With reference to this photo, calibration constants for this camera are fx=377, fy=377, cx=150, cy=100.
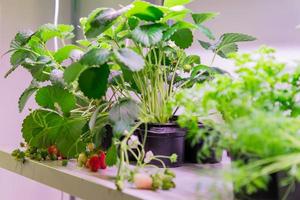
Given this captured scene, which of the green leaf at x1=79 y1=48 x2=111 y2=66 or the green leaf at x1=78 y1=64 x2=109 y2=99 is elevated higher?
the green leaf at x1=79 y1=48 x2=111 y2=66

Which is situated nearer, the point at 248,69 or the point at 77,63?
the point at 248,69

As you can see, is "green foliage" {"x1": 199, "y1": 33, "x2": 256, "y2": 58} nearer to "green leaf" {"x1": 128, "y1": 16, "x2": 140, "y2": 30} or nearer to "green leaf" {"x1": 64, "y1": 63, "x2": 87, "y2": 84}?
"green leaf" {"x1": 128, "y1": 16, "x2": 140, "y2": 30}

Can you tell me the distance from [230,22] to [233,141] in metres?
0.94

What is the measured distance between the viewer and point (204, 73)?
103cm

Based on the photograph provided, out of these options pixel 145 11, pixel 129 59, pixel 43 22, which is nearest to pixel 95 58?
pixel 129 59

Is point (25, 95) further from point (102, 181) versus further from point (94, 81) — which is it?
point (102, 181)

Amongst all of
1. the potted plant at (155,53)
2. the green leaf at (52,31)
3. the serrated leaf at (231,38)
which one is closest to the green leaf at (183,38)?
the potted plant at (155,53)

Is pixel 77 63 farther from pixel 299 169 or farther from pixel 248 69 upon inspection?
pixel 299 169

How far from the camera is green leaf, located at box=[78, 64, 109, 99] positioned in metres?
0.85

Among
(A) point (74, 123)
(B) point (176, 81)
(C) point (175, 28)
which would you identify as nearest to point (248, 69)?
(C) point (175, 28)

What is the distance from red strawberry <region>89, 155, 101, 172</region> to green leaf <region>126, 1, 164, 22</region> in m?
0.36

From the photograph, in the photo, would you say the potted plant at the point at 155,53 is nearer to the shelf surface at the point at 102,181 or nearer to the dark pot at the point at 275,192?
the shelf surface at the point at 102,181

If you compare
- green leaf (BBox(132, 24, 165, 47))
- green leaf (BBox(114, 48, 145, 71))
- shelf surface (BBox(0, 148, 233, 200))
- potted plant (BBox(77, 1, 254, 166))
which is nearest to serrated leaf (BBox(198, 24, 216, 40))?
potted plant (BBox(77, 1, 254, 166))

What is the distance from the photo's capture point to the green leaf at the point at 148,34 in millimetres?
824
